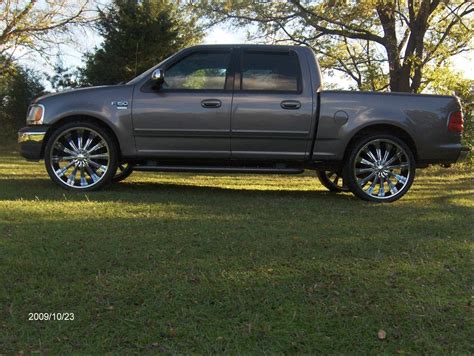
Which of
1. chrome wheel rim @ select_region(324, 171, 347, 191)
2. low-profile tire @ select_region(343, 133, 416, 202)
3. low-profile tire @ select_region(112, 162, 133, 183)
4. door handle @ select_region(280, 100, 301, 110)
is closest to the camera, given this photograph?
door handle @ select_region(280, 100, 301, 110)

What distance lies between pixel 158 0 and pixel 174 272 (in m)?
18.1

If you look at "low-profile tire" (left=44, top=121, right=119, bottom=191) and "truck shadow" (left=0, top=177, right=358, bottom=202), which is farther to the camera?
"low-profile tire" (left=44, top=121, right=119, bottom=191)

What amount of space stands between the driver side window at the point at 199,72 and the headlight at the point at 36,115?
5.37ft

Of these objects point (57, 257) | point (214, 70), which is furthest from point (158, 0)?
point (57, 257)

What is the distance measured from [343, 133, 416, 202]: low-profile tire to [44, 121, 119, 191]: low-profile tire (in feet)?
10.3

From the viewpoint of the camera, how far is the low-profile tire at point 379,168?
6609 mm

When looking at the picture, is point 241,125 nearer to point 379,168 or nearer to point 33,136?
point 379,168

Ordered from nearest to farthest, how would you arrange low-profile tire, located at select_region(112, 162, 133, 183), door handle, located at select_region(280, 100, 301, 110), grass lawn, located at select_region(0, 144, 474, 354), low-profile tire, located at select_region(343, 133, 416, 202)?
grass lawn, located at select_region(0, 144, 474, 354) → door handle, located at select_region(280, 100, 301, 110) → low-profile tire, located at select_region(343, 133, 416, 202) → low-profile tire, located at select_region(112, 162, 133, 183)

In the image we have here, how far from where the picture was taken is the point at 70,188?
668 cm

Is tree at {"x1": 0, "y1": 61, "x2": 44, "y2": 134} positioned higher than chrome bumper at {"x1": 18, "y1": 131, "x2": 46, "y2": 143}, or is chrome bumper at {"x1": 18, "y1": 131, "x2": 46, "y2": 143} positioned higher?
tree at {"x1": 0, "y1": 61, "x2": 44, "y2": 134}

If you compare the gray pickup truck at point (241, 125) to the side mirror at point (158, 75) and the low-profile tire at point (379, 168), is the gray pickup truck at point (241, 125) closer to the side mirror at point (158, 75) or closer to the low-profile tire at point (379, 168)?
the low-profile tire at point (379, 168)

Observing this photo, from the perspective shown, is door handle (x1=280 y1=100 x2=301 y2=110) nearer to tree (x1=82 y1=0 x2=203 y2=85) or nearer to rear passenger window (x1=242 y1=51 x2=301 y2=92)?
rear passenger window (x1=242 y1=51 x2=301 y2=92)

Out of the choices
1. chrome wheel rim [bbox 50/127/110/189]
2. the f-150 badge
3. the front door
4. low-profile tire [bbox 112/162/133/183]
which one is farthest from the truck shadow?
the f-150 badge

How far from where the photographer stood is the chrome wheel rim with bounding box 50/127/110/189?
6660 mm
